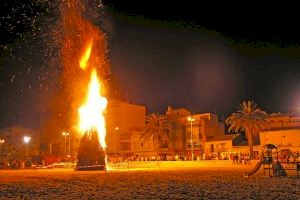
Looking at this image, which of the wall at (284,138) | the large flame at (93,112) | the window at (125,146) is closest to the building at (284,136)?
the wall at (284,138)

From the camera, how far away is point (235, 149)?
7525 centimetres

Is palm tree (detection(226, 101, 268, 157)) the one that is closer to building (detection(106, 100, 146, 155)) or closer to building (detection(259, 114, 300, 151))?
building (detection(259, 114, 300, 151))

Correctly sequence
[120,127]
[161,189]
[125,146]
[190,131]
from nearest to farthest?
[161,189] < [190,131] < [125,146] < [120,127]

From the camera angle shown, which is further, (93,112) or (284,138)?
(284,138)

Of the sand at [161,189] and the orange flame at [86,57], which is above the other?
the orange flame at [86,57]

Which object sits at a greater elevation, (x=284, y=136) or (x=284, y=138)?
(x=284, y=136)

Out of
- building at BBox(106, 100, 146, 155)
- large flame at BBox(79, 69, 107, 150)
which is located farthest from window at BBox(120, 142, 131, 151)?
large flame at BBox(79, 69, 107, 150)

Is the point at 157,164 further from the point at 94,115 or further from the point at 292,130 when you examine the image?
the point at 292,130

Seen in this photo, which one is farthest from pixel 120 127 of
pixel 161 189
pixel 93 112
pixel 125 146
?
pixel 161 189

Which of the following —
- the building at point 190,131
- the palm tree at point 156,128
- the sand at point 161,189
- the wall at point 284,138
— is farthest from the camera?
the palm tree at point 156,128

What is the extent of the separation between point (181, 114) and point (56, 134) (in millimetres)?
33418

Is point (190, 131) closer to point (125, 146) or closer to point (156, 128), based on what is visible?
point (156, 128)

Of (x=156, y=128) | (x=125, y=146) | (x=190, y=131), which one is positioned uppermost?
(x=156, y=128)

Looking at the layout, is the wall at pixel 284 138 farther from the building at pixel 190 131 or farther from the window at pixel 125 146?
the window at pixel 125 146
